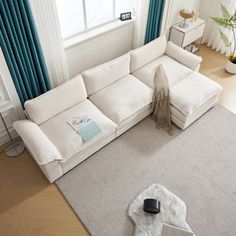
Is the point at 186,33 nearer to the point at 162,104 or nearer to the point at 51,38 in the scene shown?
the point at 162,104

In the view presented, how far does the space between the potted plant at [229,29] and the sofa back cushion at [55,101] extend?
8.20ft

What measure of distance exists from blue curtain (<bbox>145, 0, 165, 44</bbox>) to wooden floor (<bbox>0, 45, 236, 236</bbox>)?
259 cm

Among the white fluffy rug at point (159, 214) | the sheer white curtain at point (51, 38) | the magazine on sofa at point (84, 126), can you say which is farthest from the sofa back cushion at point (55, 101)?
the white fluffy rug at point (159, 214)

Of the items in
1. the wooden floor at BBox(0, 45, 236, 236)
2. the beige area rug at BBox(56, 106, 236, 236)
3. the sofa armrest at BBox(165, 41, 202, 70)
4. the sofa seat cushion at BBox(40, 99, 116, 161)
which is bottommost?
the wooden floor at BBox(0, 45, 236, 236)

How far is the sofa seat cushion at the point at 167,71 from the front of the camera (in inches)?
146

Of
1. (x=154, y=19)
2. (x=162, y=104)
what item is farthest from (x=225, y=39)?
(x=162, y=104)

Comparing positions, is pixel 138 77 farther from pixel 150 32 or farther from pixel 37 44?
pixel 37 44

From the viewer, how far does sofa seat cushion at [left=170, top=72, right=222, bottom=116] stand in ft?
11.1

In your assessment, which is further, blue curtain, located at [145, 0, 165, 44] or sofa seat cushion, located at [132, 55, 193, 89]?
blue curtain, located at [145, 0, 165, 44]

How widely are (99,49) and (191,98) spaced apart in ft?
4.89

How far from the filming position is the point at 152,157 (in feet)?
10.7

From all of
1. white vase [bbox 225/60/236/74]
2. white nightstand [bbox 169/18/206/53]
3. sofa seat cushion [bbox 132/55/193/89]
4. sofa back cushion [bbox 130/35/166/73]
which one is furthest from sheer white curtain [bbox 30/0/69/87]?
white vase [bbox 225/60/236/74]

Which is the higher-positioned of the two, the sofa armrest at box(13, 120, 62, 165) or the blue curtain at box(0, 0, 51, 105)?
the blue curtain at box(0, 0, 51, 105)

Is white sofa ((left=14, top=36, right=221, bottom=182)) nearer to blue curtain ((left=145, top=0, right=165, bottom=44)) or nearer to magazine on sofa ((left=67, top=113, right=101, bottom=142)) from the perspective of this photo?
magazine on sofa ((left=67, top=113, right=101, bottom=142))
